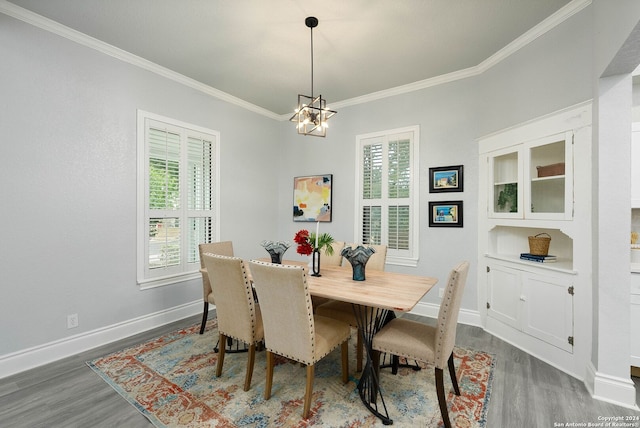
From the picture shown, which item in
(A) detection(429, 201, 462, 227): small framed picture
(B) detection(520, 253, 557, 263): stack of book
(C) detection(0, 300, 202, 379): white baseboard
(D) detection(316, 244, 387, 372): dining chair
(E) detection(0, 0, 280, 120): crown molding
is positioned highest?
(E) detection(0, 0, 280, 120): crown molding

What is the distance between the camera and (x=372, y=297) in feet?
6.11

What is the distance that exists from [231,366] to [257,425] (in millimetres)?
778

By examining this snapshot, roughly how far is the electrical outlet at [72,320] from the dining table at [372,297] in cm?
227

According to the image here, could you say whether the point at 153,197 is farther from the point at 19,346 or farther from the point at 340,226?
the point at 340,226

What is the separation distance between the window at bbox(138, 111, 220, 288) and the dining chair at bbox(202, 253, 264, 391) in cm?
151

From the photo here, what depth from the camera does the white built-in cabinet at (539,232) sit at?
2.30 m

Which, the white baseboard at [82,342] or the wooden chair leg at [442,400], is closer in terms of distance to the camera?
the wooden chair leg at [442,400]

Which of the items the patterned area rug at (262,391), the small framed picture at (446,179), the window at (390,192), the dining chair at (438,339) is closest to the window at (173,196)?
the patterned area rug at (262,391)

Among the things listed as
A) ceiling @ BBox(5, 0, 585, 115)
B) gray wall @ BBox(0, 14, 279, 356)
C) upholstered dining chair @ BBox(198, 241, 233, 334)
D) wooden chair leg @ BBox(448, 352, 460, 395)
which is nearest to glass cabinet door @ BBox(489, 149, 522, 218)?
ceiling @ BBox(5, 0, 585, 115)

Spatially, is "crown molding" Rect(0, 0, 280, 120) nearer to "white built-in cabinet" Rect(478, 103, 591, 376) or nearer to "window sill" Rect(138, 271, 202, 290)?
"window sill" Rect(138, 271, 202, 290)

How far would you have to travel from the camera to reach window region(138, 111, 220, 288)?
3219 millimetres

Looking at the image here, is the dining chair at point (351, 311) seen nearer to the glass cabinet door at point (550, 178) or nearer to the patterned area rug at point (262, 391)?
the patterned area rug at point (262, 391)

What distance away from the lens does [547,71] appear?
259cm

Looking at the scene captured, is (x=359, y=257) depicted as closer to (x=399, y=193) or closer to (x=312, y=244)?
(x=312, y=244)
